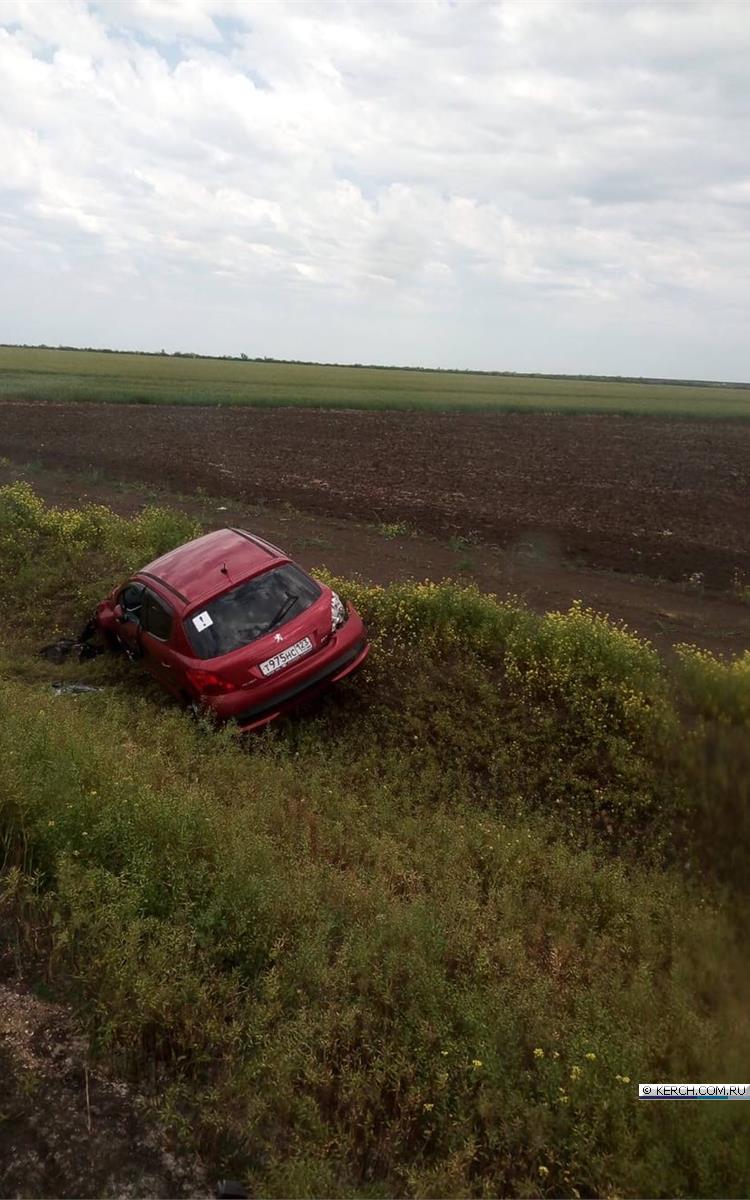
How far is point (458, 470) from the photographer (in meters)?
20.8

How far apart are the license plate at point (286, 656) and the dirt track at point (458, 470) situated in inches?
264

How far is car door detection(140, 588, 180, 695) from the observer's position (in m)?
6.87

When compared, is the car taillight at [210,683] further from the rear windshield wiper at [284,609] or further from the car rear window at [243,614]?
the rear windshield wiper at [284,609]

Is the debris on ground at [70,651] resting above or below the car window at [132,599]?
below

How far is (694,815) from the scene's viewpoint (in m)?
5.49

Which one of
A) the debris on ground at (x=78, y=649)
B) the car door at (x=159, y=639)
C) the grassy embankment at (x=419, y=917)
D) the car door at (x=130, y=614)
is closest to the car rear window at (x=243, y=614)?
the car door at (x=159, y=639)

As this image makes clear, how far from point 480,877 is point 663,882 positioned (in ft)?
3.85

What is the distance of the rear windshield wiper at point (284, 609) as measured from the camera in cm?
661

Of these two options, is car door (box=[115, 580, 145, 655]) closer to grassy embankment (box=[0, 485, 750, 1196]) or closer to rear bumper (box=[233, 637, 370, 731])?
grassy embankment (box=[0, 485, 750, 1196])

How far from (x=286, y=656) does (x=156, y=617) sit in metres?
1.44

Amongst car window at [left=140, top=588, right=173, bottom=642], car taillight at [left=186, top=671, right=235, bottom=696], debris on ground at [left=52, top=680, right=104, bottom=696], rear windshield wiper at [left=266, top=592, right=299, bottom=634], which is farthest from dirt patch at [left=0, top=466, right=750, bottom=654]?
car taillight at [left=186, top=671, right=235, bottom=696]

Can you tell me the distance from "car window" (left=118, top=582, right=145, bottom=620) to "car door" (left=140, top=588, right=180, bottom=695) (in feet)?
0.60

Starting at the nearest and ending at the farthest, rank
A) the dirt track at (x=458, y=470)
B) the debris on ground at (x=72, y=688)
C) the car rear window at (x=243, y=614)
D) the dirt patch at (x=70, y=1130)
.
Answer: the dirt patch at (x=70, y=1130), the car rear window at (x=243, y=614), the debris on ground at (x=72, y=688), the dirt track at (x=458, y=470)

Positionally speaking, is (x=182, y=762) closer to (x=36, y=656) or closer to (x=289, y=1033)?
(x=289, y=1033)
